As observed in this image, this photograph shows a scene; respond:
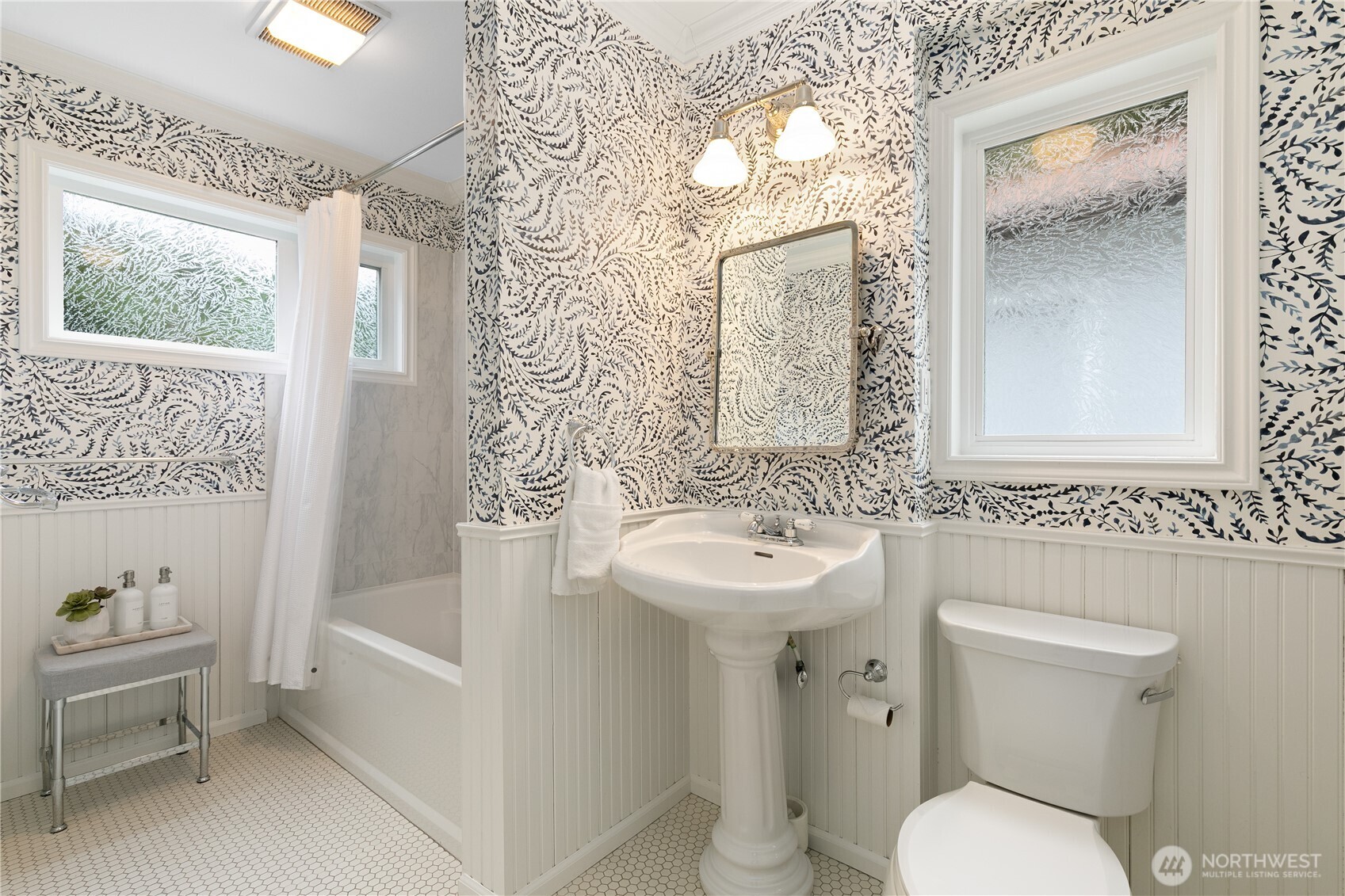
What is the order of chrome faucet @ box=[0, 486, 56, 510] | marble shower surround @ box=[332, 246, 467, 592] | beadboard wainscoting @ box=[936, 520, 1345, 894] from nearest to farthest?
beadboard wainscoting @ box=[936, 520, 1345, 894] < chrome faucet @ box=[0, 486, 56, 510] < marble shower surround @ box=[332, 246, 467, 592]

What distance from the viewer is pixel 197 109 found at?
2268 mm

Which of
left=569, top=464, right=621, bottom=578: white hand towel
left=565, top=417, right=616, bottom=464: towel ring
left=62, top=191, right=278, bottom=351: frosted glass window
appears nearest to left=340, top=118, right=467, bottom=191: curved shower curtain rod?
left=62, top=191, right=278, bottom=351: frosted glass window

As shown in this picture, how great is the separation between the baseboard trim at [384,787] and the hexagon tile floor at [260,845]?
0.03 m

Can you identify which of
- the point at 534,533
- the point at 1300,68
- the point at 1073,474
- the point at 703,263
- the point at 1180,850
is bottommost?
the point at 1180,850

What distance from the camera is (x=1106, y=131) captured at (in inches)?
59.7

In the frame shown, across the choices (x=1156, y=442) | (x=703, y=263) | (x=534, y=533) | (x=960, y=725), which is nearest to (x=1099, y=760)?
(x=960, y=725)

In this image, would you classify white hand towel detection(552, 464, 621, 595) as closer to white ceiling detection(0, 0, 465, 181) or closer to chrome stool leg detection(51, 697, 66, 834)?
white ceiling detection(0, 0, 465, 181)

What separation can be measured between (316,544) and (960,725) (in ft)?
7.22

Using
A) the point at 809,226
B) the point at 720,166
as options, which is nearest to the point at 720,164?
the point at 720,166

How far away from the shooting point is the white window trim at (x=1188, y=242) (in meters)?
1.26

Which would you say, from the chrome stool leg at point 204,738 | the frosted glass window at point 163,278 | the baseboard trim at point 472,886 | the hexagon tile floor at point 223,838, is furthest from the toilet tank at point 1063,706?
the frosted glass window at point 163,278

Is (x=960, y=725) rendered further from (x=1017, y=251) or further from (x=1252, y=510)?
(x=1017, y=251)

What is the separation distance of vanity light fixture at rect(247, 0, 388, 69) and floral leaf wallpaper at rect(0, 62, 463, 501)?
680 millimetres

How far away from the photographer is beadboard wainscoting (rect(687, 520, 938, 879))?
1563mm
